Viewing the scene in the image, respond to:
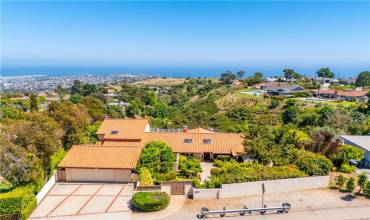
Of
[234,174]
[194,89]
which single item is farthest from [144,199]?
[194,89]

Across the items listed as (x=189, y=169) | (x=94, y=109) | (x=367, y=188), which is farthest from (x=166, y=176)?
(x=94, y=109)

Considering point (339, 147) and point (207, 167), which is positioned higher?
point (339, 147)

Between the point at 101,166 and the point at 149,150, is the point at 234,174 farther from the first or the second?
the point at 101,166

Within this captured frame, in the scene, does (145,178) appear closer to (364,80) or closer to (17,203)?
(17,203)

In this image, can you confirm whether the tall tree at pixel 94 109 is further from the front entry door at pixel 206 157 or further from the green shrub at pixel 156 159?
the green shrub at pixel 156 159

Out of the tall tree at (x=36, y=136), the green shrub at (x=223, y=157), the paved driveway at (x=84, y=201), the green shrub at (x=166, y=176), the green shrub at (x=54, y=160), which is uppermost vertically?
the tall tree at (x=36, y=136)

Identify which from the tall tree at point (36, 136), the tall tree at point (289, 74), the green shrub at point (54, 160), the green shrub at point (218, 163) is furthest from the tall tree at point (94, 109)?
the tall tree at point (289, 74)
